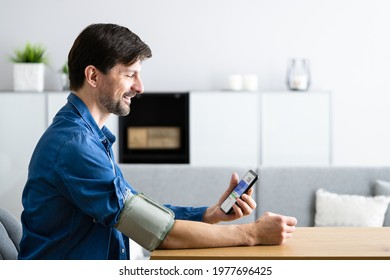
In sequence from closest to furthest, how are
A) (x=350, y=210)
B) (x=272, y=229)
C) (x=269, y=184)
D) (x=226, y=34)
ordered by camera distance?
(x=272, y=229), (x=350, y=210), (x=269, y=184), (x=226, y=34)

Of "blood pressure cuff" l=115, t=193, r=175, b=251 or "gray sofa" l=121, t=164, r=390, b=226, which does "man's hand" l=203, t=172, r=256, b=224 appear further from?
"gray sofa" l=121, t=164, r=390, b=226

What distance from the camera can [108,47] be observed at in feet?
6.91

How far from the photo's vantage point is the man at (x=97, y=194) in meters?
1.94

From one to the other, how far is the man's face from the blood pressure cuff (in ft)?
1.07

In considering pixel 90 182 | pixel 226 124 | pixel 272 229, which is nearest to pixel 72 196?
pixel 90 182

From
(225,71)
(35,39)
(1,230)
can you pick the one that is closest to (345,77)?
(225,71)

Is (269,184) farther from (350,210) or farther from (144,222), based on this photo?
(144,222)

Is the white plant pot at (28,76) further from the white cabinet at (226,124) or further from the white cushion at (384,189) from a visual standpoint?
the white cushion at (384,189)

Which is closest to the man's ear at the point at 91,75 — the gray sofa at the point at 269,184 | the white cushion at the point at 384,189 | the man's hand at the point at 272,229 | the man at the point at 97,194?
the man at the point at 97,194

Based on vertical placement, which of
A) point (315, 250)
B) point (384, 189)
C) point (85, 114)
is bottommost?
point (384, 189)

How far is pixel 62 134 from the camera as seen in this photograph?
2.02 metres

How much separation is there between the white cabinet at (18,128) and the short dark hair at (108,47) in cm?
397

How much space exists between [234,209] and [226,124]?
3848mm

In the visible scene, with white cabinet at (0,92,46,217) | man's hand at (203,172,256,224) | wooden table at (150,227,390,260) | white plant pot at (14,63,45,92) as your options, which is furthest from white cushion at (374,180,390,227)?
white plant pot at (14,63,45,92)
